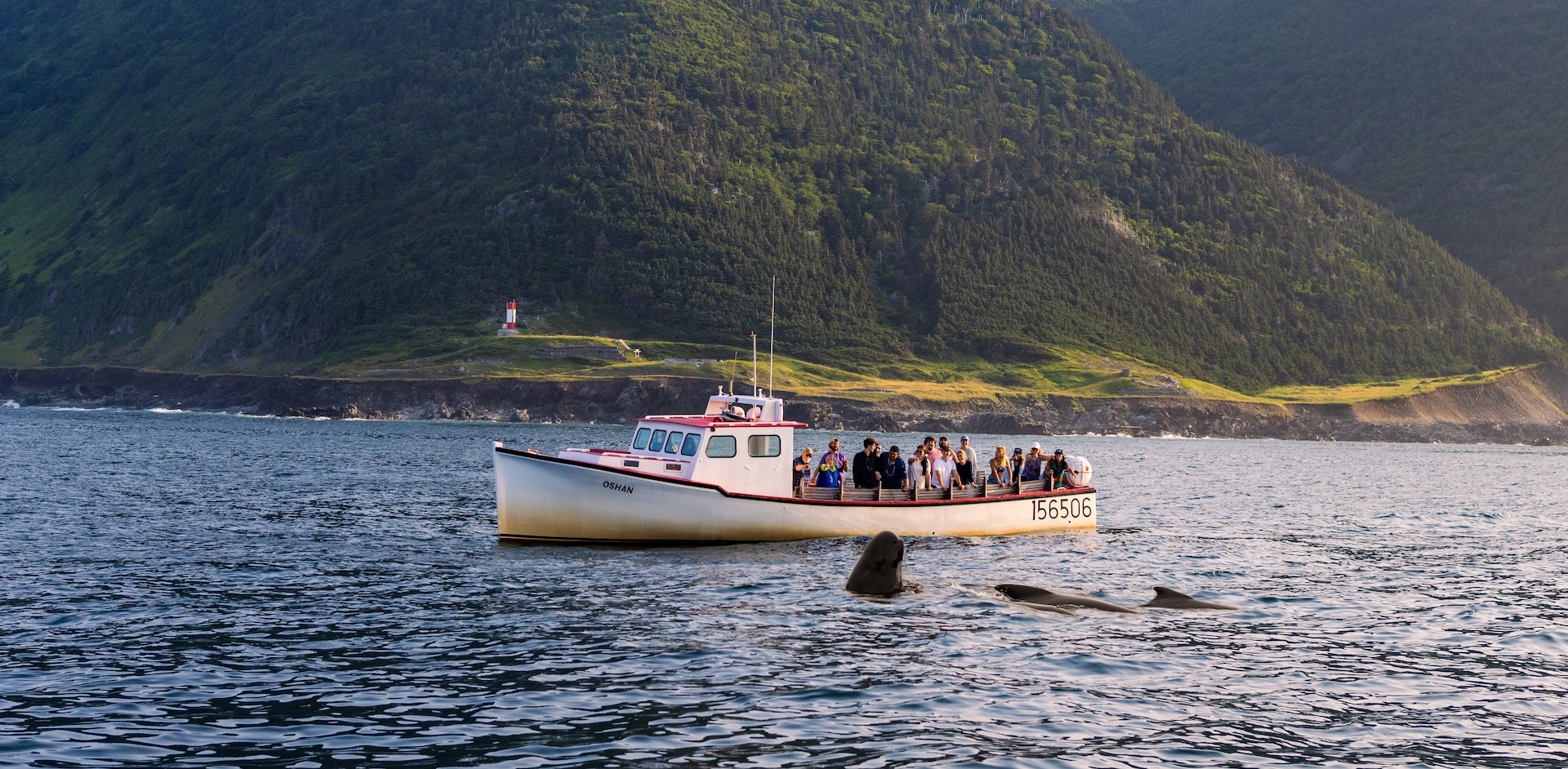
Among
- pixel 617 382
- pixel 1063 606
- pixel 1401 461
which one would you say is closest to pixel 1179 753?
pixel 1063 606

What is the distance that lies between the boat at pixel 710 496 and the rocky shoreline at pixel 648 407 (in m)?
121

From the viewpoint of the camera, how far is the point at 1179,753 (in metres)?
18.2

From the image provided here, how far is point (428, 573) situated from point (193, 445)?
65.1 meters

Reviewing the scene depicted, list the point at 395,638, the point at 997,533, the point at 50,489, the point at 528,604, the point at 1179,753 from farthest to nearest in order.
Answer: the point at 50,489, the point at 997,533, the point at 528,604, the point at 395,638, the point at 1179,753

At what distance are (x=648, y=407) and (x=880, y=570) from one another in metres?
136

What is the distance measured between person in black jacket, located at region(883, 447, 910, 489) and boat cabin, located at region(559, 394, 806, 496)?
3543mm

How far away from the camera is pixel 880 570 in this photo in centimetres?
3103

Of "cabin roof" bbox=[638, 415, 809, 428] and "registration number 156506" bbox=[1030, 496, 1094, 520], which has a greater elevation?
"cabin roof" bbox=[638, 415, 809, 428]

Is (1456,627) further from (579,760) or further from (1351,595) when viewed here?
(579,760)

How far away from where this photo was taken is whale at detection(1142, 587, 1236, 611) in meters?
30.2

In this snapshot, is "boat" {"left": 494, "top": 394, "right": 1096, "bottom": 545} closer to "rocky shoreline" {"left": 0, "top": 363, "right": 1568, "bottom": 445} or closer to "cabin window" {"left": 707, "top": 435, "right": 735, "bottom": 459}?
"cabin window" {"left": 707, "top": 435, "right": 735, "bottom": 459}

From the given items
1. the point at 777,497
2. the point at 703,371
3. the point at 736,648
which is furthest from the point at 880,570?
the point at 703,371

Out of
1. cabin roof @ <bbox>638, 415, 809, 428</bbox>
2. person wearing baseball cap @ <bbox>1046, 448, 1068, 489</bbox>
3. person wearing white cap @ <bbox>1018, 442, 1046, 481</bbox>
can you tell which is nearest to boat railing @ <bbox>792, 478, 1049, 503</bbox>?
person wearing baseball cap @ <bbox>1046, 448, 1068, 489</bbox>

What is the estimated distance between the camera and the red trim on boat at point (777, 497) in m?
36.6
